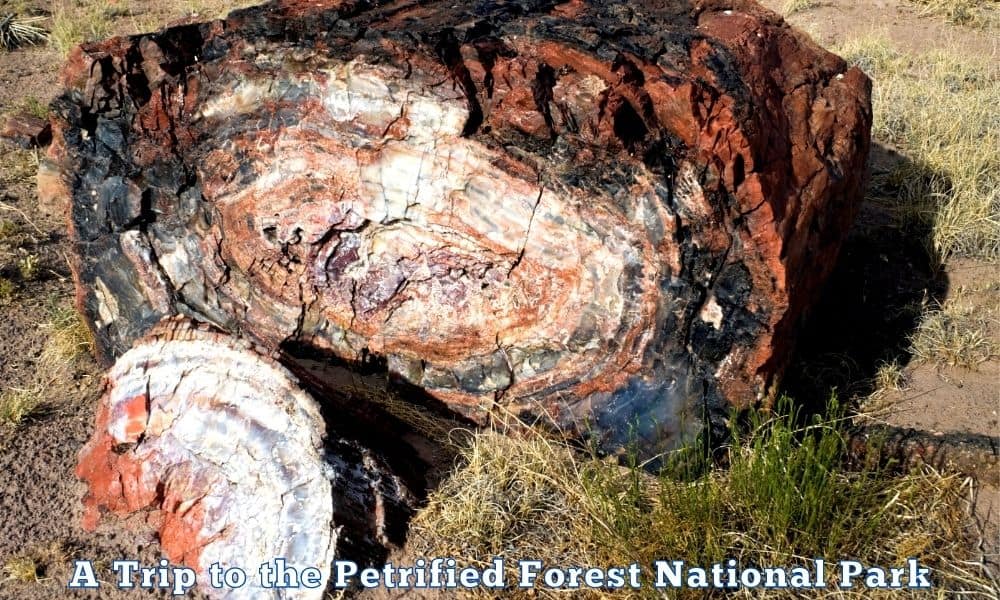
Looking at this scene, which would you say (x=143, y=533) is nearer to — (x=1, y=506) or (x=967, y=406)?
(x=1, y=506)

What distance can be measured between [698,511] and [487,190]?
119cm

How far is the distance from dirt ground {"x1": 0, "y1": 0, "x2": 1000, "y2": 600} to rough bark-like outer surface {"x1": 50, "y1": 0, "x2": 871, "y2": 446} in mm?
403

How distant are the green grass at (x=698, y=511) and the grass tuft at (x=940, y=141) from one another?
1836 millimetres

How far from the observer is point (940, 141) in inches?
194

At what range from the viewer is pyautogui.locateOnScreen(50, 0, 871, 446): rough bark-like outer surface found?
109 inches

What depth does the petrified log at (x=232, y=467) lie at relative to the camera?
2.50 metres

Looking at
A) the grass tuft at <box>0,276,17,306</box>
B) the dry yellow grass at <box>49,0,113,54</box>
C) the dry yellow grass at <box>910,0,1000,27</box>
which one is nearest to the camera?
the grass tuft at <box>0,276,17,306</box>

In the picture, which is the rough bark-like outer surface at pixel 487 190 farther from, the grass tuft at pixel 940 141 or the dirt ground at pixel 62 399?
the grass tuft at pixel 940 141

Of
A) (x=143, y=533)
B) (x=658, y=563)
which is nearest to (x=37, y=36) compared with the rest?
(x=143, y=533)

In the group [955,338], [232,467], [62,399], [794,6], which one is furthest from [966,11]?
[62,399]

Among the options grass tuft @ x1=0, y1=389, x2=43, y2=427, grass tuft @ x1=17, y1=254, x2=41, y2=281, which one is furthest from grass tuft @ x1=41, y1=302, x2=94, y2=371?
grass tuft @ x1=17, y1=254, x2=41, y2=281

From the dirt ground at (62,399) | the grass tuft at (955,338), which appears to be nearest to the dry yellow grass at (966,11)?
the dirt ground at (62,399)

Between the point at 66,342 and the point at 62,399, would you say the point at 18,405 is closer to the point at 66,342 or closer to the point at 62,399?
the point at 62,399

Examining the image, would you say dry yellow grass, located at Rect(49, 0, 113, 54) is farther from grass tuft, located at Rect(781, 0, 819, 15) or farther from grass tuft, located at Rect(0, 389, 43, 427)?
grass tuft, located at Rect(781, 0, 819, 15)
